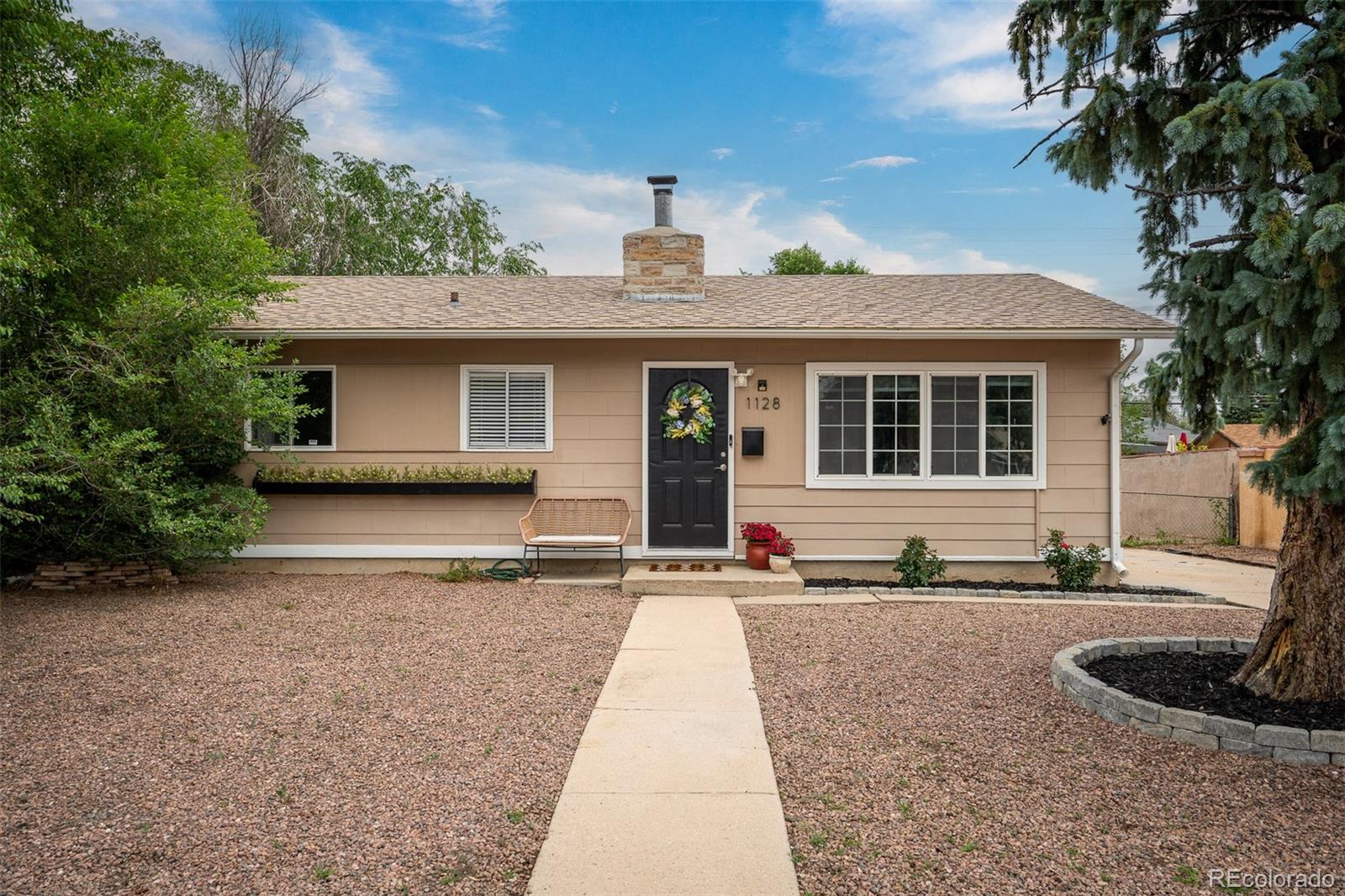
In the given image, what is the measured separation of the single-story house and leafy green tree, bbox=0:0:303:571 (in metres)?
0.95

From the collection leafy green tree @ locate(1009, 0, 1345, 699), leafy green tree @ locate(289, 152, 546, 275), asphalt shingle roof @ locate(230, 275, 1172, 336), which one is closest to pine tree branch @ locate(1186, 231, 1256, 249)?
leafy green tree @ locate(1009, 0, 1345, 699)

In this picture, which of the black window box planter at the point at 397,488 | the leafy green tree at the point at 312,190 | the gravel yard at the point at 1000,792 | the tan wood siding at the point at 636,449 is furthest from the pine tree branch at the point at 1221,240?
the leafy green tree at the point at 312,190

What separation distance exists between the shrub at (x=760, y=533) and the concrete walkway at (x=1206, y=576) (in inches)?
147

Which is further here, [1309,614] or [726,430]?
[726,430]

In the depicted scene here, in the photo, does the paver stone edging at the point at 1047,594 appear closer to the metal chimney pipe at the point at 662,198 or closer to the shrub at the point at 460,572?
the shrub at the point at 460,572

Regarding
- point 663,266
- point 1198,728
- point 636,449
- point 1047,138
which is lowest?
point 1198,728

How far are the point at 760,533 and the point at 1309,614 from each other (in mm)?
4426

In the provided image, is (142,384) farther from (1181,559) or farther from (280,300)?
(1181,559)

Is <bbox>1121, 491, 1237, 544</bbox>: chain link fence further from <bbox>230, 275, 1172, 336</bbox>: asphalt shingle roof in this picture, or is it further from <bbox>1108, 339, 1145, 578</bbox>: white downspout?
<bbox>230, 275, 1172, 336</bbox>: asphalt shingle roof

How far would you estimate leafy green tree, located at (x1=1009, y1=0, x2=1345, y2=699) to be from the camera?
10.4 ft

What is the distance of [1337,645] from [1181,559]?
23.1 ft

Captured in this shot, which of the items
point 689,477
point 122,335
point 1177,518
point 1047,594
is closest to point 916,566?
point 1047,594

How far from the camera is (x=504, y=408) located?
26.1 feet

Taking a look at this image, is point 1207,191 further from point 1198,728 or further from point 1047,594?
A: point 1047,594
